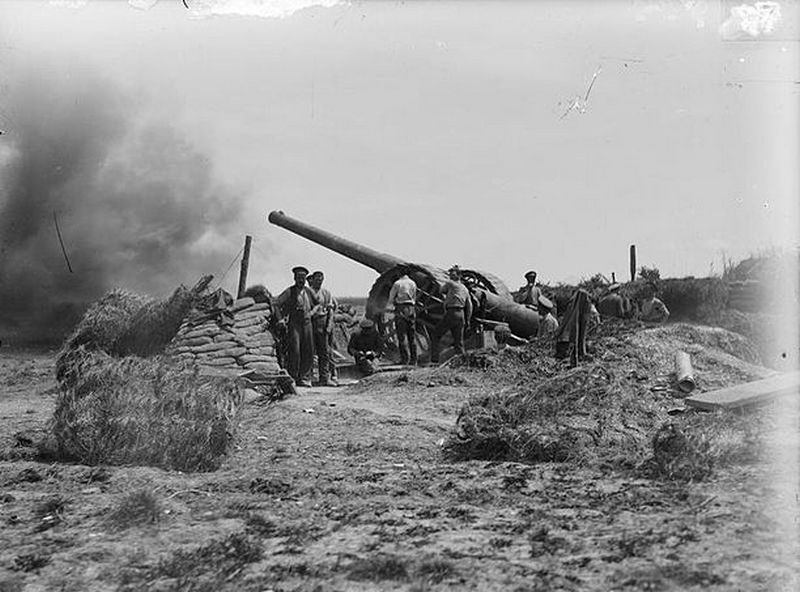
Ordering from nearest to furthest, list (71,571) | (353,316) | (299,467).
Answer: (71,571) → (299,467) → (353,316)

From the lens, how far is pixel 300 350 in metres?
10.7

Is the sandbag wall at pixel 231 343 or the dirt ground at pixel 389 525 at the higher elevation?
the sandbag wall at pixel 231 343

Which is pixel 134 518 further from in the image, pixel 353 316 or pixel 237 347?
pixel 353 316

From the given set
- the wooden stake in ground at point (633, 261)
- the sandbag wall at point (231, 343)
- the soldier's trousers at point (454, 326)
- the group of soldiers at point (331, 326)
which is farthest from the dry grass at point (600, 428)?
the wooden stake in ground at point (633, 261)

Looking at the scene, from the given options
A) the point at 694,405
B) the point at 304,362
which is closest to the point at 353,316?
the point at 304,362

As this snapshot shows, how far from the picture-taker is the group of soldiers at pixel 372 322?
1062cm

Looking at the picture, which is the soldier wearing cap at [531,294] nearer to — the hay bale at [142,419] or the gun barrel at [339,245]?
the gun barrel at [339,245]

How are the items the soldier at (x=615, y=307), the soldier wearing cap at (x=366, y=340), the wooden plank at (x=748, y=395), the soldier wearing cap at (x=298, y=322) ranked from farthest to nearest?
the soldier at (x=615, y=307) → the soldier wearing cap at (x=366, y=340) → the soldier wearing cap at (x=298, y=322) → the wooden plank at (x=748, y=395)

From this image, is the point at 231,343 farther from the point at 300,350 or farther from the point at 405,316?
the point at 405,316

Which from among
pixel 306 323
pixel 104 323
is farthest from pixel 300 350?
pixel 104 323

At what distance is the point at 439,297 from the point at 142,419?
7899 mm

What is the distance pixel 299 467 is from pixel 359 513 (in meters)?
1.55

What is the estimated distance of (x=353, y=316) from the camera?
48.1ft

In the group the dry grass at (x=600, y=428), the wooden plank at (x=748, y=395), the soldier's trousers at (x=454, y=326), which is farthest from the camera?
the soldier's trousers at (x=454, y=326)
